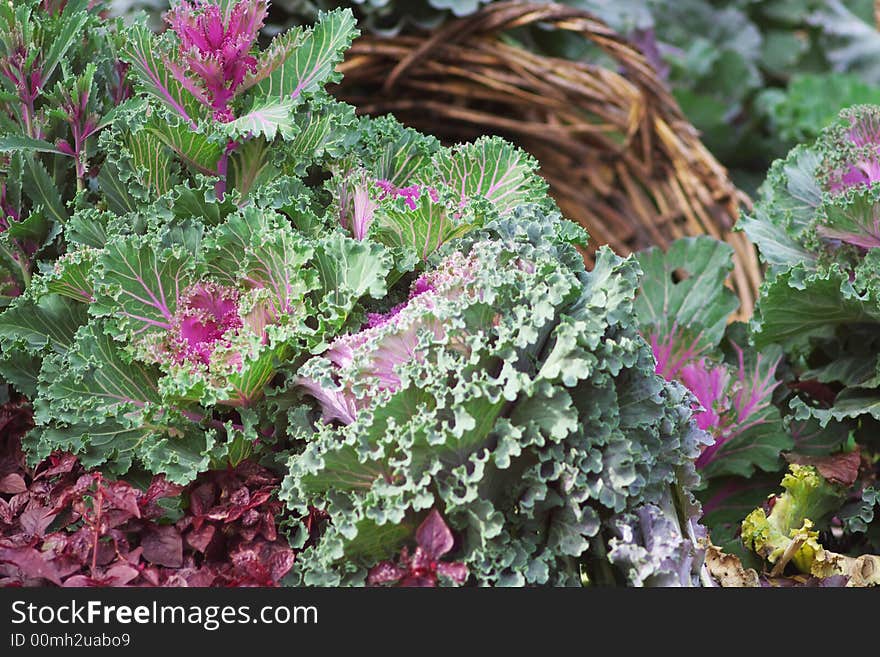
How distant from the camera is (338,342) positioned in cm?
121

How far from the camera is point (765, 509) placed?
155cm

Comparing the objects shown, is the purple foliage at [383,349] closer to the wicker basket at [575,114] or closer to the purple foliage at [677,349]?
the purple foliage at [677,349]

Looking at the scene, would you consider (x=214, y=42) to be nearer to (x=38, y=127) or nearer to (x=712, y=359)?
(x=38, y=127)

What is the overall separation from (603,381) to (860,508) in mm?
702

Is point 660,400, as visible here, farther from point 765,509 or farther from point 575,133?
point 575,133

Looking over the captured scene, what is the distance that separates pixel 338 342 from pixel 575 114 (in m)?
1.46

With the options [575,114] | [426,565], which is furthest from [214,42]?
[575,114]

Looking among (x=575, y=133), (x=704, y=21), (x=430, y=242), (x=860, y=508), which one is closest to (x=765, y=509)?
(x=860, y=508)

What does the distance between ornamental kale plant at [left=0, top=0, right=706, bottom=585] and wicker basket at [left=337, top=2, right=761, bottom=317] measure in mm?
823

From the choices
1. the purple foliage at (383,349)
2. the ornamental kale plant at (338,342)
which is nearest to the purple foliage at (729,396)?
the ornamental kale plant at (338,342)

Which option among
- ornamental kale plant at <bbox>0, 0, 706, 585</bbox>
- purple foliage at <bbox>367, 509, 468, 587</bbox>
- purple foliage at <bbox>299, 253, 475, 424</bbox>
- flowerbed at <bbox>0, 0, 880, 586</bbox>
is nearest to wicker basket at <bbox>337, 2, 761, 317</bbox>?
flowerbed at <bbox>0, 0, 880, 586</bbox>

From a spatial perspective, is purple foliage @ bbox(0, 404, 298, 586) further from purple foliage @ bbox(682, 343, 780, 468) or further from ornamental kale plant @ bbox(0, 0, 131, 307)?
purple foliage @ bbox(682, 343, 780, 468)

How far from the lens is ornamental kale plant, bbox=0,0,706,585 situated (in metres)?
1.11

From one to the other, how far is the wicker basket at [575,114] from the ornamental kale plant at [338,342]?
82 centimetres
